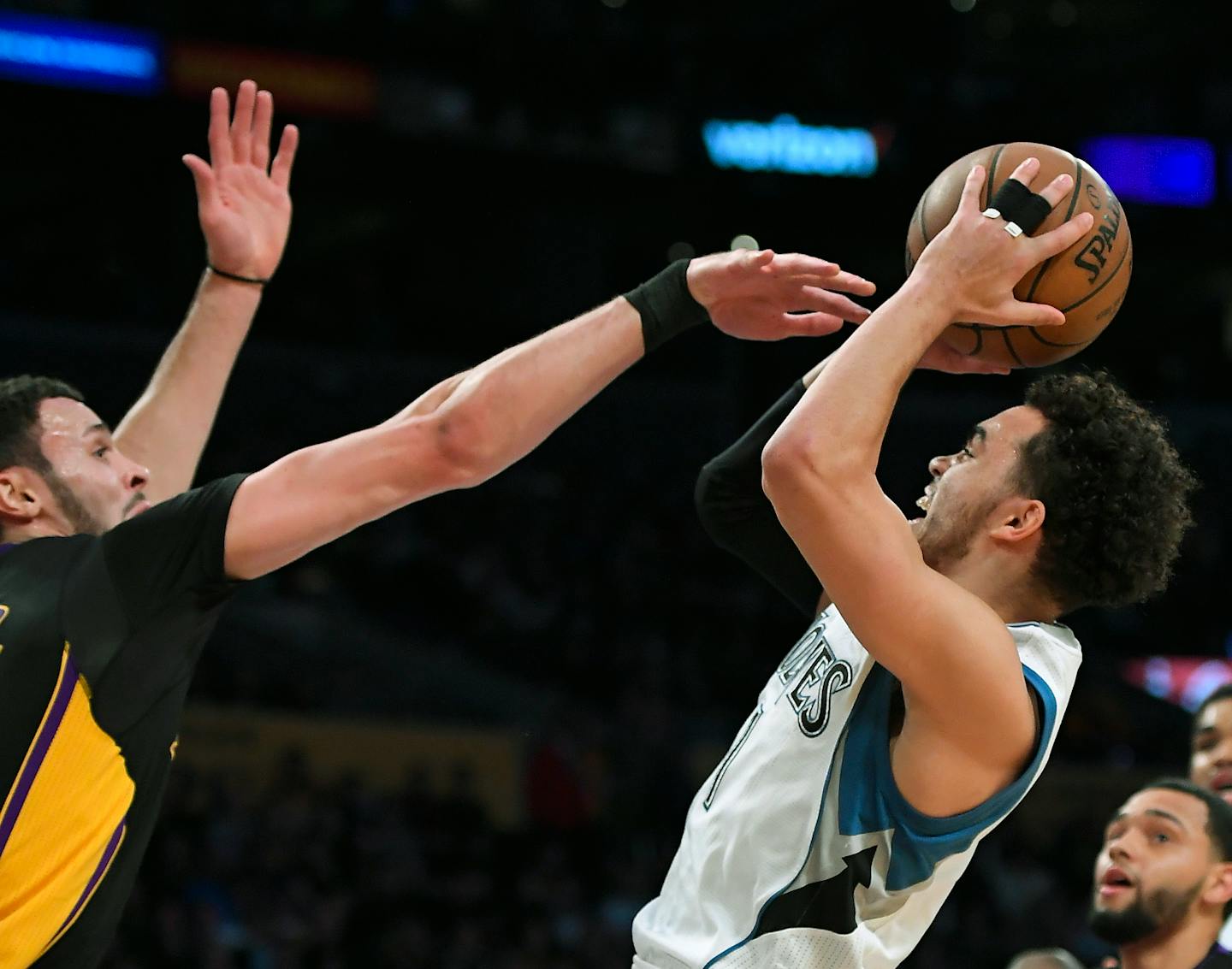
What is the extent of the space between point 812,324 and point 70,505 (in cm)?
167

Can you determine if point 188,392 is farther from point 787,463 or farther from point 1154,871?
point 1154,871

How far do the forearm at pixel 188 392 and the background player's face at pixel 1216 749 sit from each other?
3298 mm

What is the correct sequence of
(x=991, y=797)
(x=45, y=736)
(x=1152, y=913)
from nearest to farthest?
(x=991, y=797) → (x=45, y=736) → (x=1152, y=913)

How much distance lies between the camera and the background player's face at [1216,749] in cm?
498

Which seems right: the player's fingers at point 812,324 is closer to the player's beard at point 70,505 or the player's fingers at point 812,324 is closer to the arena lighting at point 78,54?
the player's beard at point 70,505

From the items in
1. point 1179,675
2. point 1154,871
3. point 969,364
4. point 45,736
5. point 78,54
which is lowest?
point 1179,675

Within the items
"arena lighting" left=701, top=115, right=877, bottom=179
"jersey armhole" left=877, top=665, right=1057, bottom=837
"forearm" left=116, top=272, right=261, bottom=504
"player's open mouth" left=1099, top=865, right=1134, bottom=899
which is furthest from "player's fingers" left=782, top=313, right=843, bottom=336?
"arena lighting" left=701, top=115, right=877, bottom=179

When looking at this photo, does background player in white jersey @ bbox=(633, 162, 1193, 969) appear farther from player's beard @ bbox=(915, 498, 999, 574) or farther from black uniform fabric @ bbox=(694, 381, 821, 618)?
black uniform fabric @ bbox=(694, 381, 821, 618)

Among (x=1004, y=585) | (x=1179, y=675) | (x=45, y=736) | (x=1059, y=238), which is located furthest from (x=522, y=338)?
(x=1059, y=238)

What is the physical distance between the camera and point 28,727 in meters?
2.97

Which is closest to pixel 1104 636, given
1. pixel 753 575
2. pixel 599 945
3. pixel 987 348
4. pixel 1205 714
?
pixel 753 575

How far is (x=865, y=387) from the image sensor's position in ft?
8.55

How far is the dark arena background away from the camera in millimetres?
10969

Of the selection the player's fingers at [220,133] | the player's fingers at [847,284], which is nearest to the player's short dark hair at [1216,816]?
the player's fingers at [847,284]
